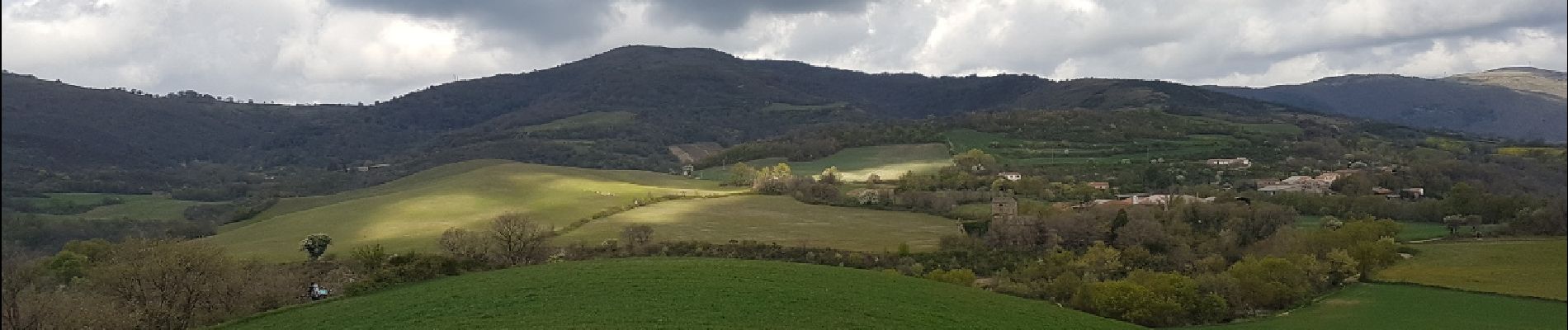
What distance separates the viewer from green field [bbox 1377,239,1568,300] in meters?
36.2

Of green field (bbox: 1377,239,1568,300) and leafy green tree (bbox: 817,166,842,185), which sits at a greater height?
leafy green tree (bbox: 817,166,842,185)

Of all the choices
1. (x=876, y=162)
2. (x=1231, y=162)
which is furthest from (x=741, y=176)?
(x=1231, y=162)

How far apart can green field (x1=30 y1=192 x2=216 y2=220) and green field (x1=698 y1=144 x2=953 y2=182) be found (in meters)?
92.0

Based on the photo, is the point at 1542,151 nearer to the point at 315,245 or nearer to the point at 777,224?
the point at 777,224

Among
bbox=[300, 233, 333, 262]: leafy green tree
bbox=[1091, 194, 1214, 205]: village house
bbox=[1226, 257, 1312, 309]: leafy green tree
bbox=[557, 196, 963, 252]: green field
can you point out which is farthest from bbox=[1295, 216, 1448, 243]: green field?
bbox=[300, 233, 333, 262]: leafy green tree

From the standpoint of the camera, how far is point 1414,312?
47500 mm

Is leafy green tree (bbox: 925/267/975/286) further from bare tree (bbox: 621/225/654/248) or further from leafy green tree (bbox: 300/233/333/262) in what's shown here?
leafy green tree (bbox: 300/233/333/262)

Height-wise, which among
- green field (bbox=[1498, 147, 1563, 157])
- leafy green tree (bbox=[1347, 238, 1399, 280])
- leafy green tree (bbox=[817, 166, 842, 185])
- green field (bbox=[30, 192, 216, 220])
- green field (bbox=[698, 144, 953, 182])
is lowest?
leafy green tree (bbox=[1347, 238, 1399, 280])

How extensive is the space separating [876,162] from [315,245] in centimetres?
10197

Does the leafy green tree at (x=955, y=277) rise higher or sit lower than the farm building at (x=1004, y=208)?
lower

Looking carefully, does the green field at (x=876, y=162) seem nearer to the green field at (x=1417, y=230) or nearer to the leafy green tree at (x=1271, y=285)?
the green field at (x=1417, y=230)

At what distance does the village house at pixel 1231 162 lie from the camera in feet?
432

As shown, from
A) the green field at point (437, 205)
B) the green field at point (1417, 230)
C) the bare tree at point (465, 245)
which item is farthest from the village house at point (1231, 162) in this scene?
the bare tree at point (465, 245)

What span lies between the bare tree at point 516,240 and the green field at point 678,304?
41.1 ft
